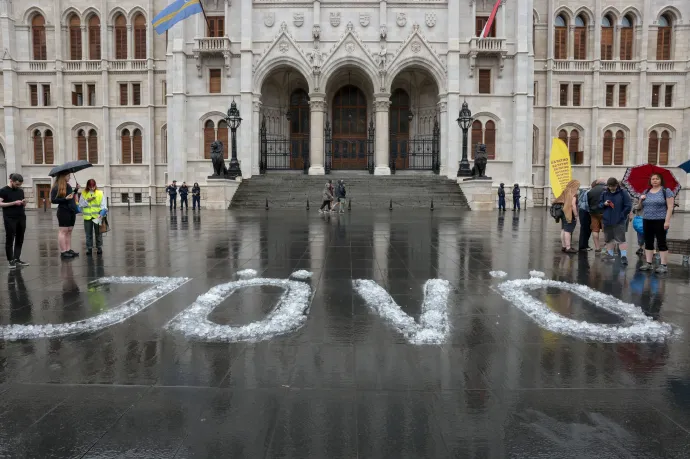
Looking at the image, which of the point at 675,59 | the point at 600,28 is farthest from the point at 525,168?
the point at 675,59

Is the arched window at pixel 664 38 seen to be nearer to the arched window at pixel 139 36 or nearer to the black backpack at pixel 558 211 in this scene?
the black backpack at pixel 558 211

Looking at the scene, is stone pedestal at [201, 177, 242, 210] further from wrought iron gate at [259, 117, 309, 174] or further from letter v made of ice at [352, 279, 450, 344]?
letter v made of ice at [352, 279, 450, 344]

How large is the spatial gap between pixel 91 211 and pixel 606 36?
40951 millimetres

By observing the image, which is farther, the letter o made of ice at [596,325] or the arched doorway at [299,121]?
the arched doorway at [299,121]

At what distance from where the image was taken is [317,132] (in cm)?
3378

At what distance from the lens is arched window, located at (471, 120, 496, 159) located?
34.1 m

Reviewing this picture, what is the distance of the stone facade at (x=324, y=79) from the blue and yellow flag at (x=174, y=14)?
3752 mm

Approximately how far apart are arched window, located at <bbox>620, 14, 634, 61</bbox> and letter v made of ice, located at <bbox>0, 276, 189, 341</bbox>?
4226cm

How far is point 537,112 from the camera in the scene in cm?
3806

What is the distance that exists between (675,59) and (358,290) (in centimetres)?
4244

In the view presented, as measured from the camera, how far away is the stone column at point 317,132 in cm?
3331

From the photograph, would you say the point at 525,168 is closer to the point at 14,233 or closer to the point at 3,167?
the point at 14,233

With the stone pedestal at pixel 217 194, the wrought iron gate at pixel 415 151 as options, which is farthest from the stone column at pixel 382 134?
the stone pedestal at pixel 217 194

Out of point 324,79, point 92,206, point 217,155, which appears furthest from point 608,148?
point 92,206
